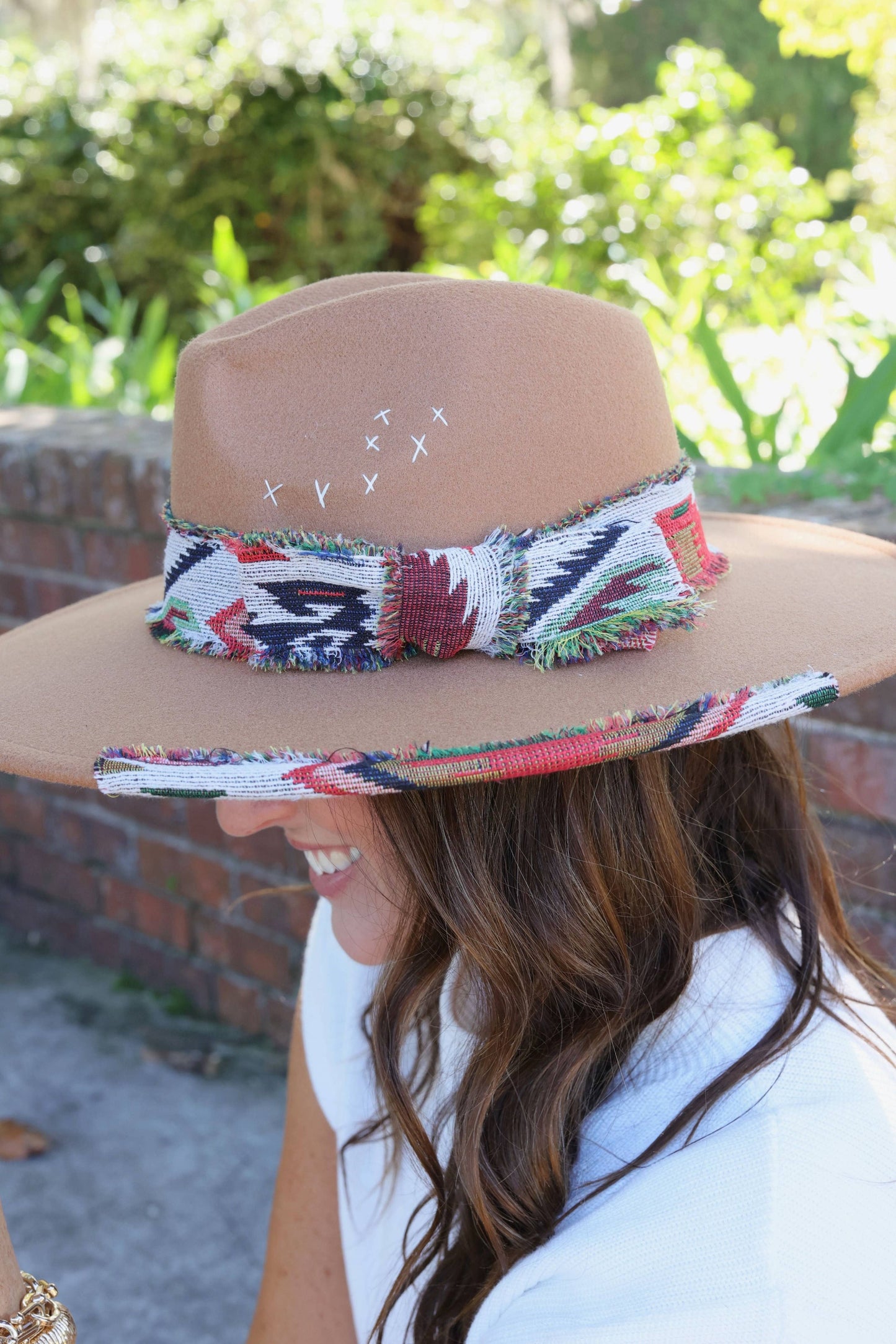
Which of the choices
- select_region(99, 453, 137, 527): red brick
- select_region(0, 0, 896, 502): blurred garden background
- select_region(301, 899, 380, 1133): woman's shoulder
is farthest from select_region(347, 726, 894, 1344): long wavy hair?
select_region(0, 0, 896, 502): blurred garden background

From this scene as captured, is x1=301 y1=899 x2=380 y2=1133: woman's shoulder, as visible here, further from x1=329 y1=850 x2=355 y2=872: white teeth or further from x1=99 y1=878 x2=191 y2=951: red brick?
x1=99 y1=878 x2=191 y2=951: red brick

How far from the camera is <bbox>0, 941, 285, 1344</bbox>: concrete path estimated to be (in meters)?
2.04

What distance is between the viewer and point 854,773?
174 cm

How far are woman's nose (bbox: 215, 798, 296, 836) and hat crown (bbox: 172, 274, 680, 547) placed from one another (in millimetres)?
258

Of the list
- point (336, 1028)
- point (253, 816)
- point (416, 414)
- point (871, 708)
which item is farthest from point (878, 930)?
point (416, 414)

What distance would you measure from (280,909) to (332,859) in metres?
1.34

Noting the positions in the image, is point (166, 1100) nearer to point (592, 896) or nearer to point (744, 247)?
point (592, 896)

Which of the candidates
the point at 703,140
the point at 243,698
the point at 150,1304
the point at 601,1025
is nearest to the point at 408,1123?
the point at 601,1025

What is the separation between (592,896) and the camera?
1.07 m

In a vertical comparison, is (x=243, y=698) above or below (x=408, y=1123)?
above

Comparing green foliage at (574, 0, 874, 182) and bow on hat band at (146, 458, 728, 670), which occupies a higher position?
green foliage at (574, 0, 874, 182)

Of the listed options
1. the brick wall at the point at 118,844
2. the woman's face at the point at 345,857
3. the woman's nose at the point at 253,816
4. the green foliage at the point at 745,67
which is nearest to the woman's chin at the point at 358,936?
the woman's face at the point at 345,857

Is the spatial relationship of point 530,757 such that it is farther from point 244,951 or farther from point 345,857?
point 244,951

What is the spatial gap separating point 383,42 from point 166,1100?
8.54m
